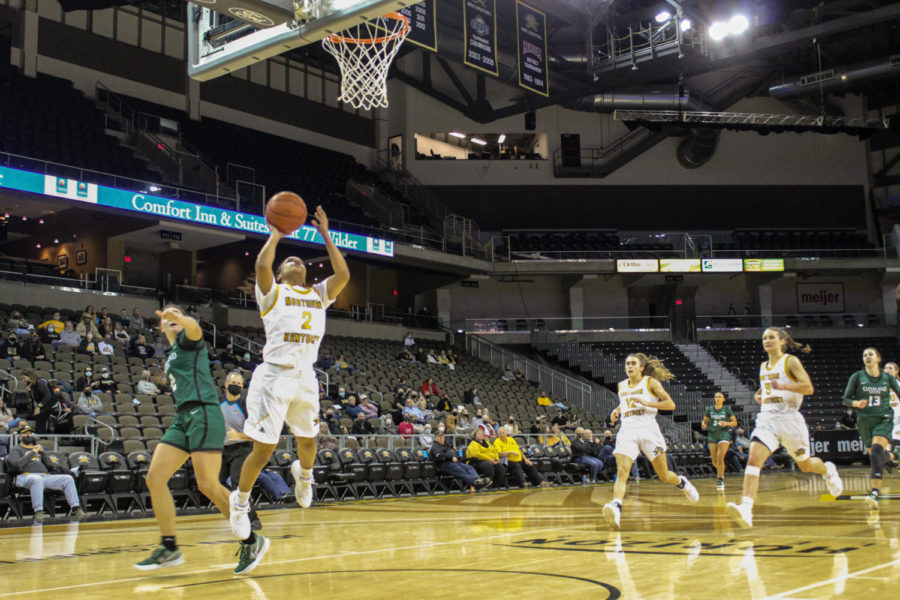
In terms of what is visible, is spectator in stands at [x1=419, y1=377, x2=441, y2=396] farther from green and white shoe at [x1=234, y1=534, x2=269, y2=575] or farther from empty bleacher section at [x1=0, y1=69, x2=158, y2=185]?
green and white shoe at [x1=234, y1=534, x2=269, y2=575]

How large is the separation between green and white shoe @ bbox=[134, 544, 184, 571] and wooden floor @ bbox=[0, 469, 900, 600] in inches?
2.7

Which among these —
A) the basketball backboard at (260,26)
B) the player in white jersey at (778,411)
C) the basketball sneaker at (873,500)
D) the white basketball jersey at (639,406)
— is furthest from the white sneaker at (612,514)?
the basketball backboard at (260,26)

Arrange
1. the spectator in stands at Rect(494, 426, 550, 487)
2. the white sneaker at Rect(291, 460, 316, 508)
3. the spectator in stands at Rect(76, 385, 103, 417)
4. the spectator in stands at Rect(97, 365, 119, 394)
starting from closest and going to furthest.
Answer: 1. the white sneaker at Rect(291, 460, 316, 508)
2. the spectator in stands at Rect(76, 385, 103, 417)
3. the spectator in stands at Rect(97, 365, 119, 394)
4. the spectator in stands at Rect(494, 426, 550, 487)

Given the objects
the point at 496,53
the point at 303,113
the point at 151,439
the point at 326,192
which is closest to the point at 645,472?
the point at 496,53

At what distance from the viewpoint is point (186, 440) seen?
538 cm

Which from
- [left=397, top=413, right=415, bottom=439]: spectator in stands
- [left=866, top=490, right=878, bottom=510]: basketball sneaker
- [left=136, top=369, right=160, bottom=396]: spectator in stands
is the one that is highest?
[left=136, top=369, right=160, bottom=396]: spectator in stands

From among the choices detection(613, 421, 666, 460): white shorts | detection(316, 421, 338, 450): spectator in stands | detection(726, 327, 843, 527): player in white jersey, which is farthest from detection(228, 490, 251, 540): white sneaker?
detection(316, 421, 338, 450): spectator in stands

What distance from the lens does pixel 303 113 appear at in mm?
31500

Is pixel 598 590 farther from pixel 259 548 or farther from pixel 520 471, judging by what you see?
pixel 520 471

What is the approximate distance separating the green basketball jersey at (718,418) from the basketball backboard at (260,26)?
10.2 m

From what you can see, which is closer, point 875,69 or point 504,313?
point 875,69

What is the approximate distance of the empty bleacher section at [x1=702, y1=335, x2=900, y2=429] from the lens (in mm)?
28547

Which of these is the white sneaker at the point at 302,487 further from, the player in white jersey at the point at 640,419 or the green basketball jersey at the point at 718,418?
the green basketball jersey at the point at 718,418

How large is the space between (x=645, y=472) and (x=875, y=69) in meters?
14.9
